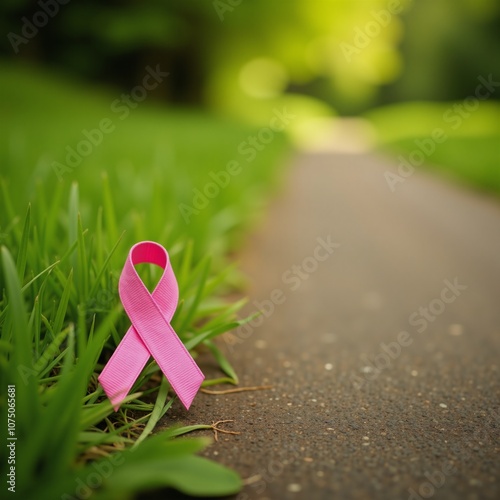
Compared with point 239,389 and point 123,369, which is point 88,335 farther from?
point 239,389

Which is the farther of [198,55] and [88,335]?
[198,55]

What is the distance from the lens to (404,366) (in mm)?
1618

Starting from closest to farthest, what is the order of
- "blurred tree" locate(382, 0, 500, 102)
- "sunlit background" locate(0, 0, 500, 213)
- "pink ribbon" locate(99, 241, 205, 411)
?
"pink ribbon" locate(99, 241, 205, 411)
"sunlit background" locate(0, 0, 500, 213)
"blurred tree" locate(382, 0, 500, 102)

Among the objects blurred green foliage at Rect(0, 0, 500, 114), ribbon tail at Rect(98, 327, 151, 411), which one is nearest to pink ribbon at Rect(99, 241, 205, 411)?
ribbon tail at Rect(98, 327, 151, 411)

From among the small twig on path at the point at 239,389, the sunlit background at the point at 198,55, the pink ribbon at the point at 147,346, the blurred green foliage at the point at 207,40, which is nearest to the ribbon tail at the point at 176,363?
the pink ribbon at the point at 147,346

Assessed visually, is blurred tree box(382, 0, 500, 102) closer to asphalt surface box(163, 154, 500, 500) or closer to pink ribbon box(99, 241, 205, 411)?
asphalt surface box(163, 154, 500, 500)

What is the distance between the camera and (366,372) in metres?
1.56

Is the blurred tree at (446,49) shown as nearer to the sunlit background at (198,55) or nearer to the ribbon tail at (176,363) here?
the sunlit background at (198,55)

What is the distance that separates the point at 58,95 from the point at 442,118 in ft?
58.4

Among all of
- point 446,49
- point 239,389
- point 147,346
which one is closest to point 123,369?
point 147,346

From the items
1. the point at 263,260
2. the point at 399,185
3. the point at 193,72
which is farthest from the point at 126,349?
the point at 193,72

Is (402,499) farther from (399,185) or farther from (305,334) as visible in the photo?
(399,185)

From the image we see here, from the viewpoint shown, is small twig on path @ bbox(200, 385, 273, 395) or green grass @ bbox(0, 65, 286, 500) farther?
small twig on path @ bbox(200, 385, 273, 395)

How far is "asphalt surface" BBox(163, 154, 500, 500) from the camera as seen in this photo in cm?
103
